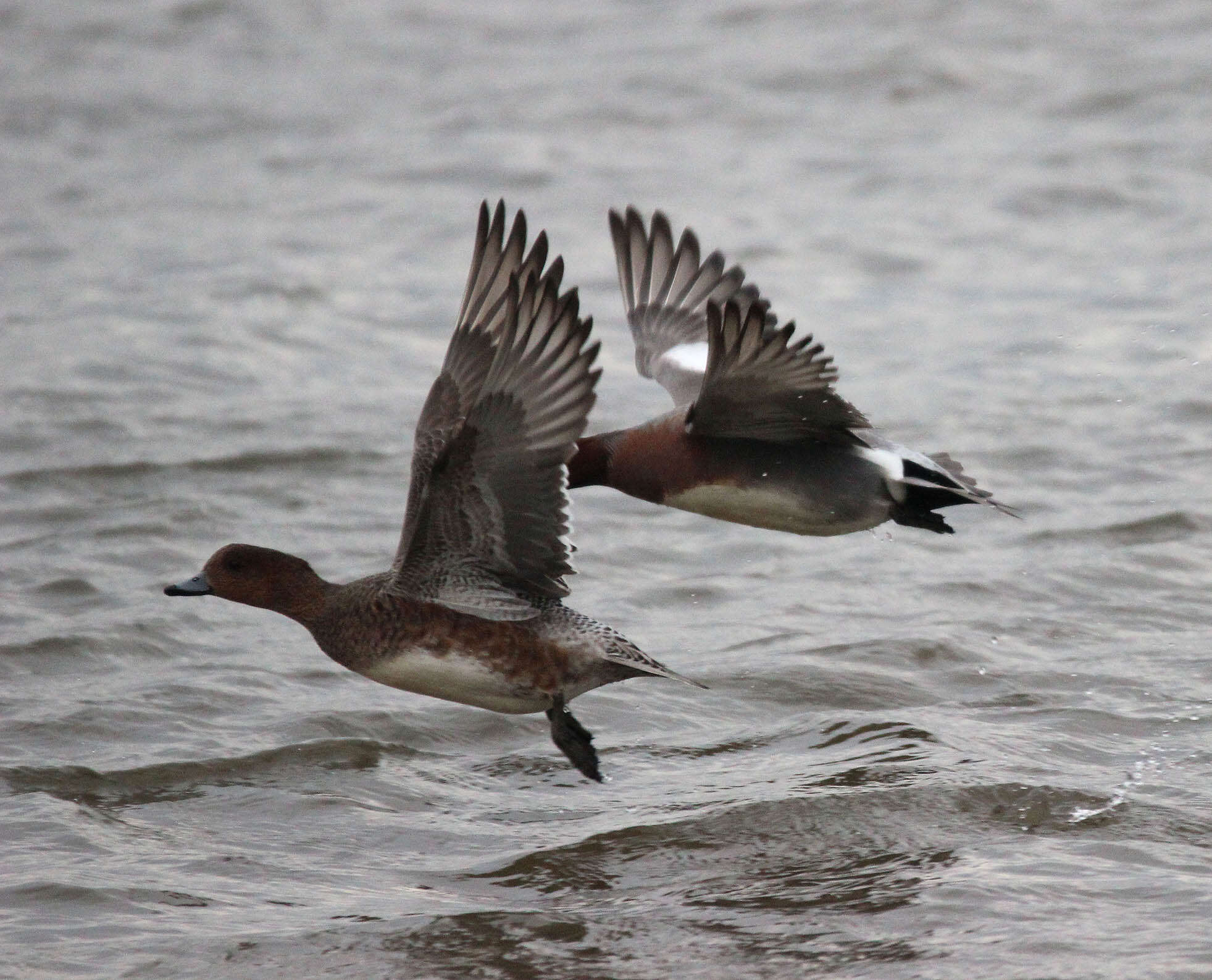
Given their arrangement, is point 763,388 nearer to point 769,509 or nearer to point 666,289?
point 769,509

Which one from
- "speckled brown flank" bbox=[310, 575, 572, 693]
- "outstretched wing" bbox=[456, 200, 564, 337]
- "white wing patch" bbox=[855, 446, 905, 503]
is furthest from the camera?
"white wing patch" bbox=[855, 446, 905, 503]

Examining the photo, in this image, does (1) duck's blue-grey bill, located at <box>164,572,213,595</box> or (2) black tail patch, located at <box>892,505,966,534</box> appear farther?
(2) black tail patch, located at <box>892,505,966,534</box>

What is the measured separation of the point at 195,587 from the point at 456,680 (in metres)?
0.82

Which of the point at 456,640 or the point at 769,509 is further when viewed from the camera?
the point at 769,509

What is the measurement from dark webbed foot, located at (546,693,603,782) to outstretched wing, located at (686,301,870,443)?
1.00 m

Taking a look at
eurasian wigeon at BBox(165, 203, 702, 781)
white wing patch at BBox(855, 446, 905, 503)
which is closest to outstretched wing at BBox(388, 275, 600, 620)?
eurasian wigeon at BBox(165, 203, 702, 781)

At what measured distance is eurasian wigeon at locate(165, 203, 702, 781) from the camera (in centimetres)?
473

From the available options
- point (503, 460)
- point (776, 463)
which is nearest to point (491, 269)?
point (503, 460)

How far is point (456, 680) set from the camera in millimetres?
5086

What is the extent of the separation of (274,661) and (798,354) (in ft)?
7.51

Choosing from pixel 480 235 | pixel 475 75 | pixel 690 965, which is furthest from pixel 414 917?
pixel 475 75

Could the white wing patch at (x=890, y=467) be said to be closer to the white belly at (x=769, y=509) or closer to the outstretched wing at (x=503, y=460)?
the white belly at (x=769, y=509)

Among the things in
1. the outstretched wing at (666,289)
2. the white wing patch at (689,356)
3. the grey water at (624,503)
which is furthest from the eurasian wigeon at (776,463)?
the grey water at (624,503)

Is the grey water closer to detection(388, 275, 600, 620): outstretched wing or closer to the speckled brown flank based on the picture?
the speckled brown flank
